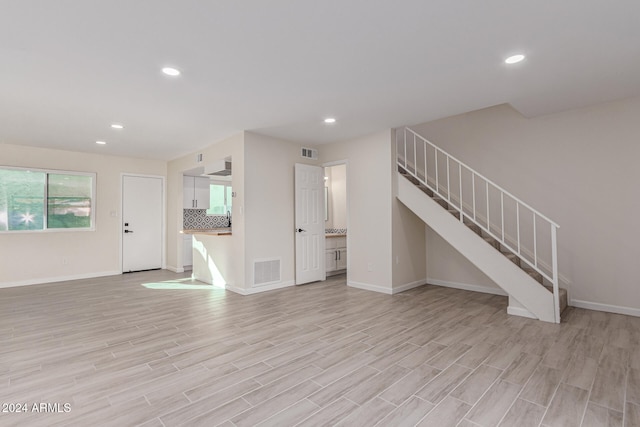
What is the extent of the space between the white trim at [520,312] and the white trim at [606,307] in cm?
96

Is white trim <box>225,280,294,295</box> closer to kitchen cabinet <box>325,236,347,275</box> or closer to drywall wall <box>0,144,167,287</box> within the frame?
kitchen cabinet <box>325,236,347,275</box>

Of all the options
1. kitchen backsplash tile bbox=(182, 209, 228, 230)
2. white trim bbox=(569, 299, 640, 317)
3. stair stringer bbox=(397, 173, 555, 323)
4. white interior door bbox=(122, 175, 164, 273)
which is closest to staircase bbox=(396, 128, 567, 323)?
stair stringer bbox=(397, 173, 555, 323)

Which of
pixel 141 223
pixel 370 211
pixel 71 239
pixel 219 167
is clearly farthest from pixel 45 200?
pixel 370 211

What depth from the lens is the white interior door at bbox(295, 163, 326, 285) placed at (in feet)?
18.3

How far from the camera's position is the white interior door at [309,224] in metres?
5.58

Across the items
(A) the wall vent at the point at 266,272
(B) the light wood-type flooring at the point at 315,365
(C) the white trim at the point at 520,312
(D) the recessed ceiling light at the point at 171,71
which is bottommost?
(B) the light wood-type flooring at the point at 315,365

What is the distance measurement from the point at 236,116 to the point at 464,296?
4176 mm

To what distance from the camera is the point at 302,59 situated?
2711 mm

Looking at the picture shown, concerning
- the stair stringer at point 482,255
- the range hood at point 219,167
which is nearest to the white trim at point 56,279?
the range hood at point 219,167

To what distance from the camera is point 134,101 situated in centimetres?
363

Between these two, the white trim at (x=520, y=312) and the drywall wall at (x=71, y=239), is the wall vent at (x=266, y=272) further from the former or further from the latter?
the drywall wall at (x=71, y=239)

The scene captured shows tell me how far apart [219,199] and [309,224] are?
11.2 ft

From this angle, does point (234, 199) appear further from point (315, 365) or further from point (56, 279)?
point (56, 279)

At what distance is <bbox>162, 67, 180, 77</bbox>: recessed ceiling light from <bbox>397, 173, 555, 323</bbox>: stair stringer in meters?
3.40
